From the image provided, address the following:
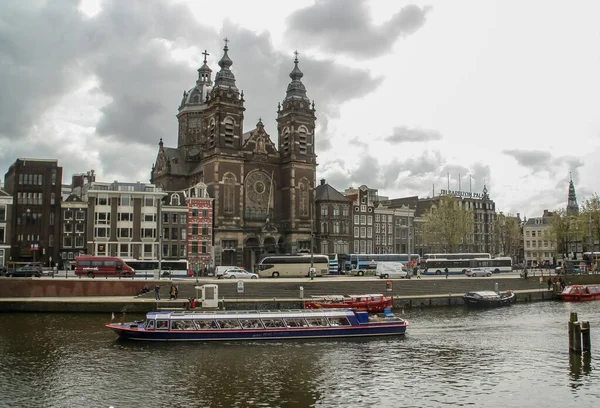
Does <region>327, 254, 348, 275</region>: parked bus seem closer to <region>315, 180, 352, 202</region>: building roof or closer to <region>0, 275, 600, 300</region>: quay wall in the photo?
<region>315, 180, 352, 202</region>: building roof

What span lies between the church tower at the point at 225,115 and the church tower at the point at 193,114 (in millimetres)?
17811

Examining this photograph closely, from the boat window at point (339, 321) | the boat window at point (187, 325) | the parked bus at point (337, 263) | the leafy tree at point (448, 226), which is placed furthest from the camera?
the leafy tree at point (448, 226)

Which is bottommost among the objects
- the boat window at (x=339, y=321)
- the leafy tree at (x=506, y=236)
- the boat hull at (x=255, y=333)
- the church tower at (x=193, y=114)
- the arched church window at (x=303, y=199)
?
the boat hull at (x=255, y=333)

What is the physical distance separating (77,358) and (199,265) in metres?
72.5

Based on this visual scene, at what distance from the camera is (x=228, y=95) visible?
125188 millimetres

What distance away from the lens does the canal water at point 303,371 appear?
103 ft

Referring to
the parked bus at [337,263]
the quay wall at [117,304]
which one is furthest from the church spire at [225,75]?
the quay wall at [117,304]

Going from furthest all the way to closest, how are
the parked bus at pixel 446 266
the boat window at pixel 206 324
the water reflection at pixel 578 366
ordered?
the parked bus at pixel 446 266
the boat window at pixel 206 324
the water reflection at pixel 578 366

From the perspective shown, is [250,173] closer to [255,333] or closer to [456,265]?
[456,265]

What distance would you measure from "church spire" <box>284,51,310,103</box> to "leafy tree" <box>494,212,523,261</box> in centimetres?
7722

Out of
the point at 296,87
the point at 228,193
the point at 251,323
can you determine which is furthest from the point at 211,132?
the point at 251,323

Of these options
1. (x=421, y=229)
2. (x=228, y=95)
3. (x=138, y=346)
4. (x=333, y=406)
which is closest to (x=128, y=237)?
(x=228, y=95)

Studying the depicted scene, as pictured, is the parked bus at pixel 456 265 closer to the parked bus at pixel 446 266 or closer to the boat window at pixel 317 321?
the parked bus at pixel 446 266

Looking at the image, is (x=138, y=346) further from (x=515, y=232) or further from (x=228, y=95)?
(x=515, y=232)
